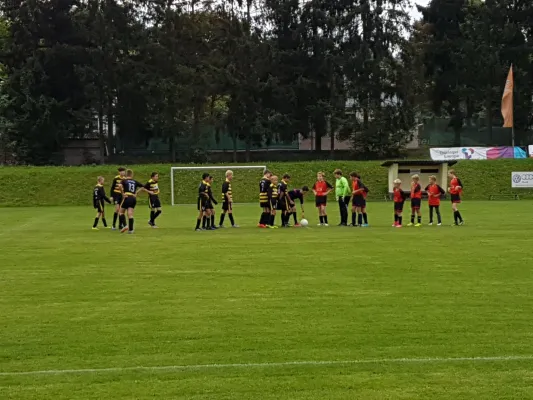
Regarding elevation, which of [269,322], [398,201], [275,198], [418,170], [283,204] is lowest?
[269,322]

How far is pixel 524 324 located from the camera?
8.16 metres

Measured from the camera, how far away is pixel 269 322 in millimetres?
8430

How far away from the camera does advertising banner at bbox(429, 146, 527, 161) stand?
4778cm

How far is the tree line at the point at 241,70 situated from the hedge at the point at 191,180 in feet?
30.4

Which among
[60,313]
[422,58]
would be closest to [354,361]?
[60,313]

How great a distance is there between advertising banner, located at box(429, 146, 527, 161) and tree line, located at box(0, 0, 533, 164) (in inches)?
304

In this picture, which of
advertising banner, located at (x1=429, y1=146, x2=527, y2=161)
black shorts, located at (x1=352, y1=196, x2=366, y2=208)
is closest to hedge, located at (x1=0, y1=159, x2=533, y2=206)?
advertising banner, located at (x1=429, y1=146, x2=527, y2=161)

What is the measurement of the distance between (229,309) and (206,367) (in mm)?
2642

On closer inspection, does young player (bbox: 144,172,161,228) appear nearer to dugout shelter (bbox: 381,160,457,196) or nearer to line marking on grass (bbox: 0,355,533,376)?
line marking on grass (bbox: 0,355,533,376)

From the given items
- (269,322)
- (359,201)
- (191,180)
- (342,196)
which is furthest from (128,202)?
(191,180)

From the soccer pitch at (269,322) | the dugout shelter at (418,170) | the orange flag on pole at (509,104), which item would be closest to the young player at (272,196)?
the soccer pitch at (269,322)

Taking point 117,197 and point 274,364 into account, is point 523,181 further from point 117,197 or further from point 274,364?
point 274,364

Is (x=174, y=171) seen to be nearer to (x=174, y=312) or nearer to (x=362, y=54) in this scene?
(x=362, y=54)

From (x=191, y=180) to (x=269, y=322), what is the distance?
3731cm
